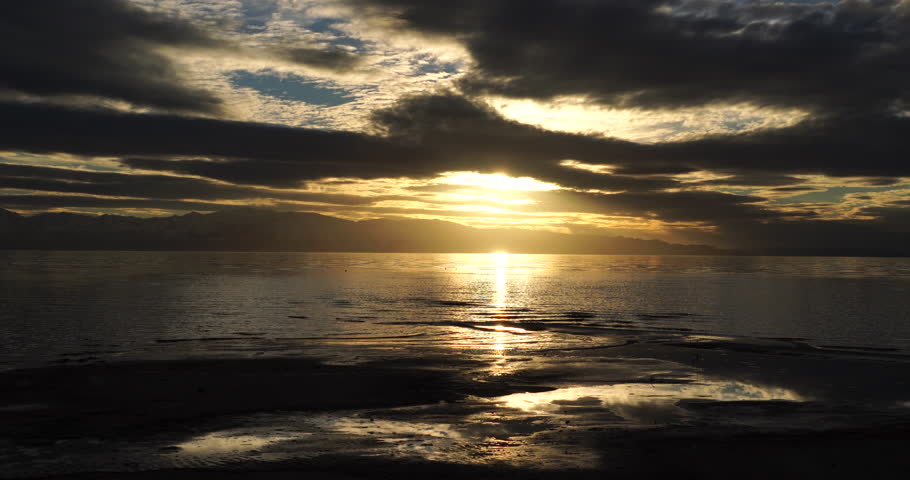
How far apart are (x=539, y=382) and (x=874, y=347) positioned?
77.6 ft

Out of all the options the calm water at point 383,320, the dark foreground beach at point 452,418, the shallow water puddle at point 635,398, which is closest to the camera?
the dark foreground beach at point 452,418

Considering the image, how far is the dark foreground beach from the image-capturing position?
14133mm

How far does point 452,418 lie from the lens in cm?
1834

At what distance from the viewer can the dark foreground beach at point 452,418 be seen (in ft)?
46.4

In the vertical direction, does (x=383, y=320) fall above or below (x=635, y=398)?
below

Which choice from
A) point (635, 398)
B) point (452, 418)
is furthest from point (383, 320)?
point (452, 418)

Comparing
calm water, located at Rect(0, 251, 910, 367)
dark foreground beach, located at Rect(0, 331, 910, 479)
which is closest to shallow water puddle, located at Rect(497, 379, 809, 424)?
dark foreground beach, located at Rect(0, 331, 910, 479)

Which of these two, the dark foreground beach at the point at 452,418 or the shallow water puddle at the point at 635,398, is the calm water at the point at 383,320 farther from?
the shallow water puddle at the point at 635,398

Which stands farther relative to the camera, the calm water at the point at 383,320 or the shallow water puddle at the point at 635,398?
the calm water at the point at 383,320

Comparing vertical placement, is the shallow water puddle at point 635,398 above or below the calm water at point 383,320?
above

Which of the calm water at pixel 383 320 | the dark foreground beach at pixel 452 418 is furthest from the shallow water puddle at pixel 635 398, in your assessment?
the calm water at pixel 383 320

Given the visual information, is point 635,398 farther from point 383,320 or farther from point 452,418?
point 383,320

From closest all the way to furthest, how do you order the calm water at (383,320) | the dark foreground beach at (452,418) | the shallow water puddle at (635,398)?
1. the dark foreground beach at (452,418)
2. the shallow water puddle at (635,398)
3. the calm water at (383,320)

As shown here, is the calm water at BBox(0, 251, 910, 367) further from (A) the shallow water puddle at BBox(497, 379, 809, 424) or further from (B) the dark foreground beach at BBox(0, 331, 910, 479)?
(A) the shallow water puddle at BBox(497, 379, 809, 424)
